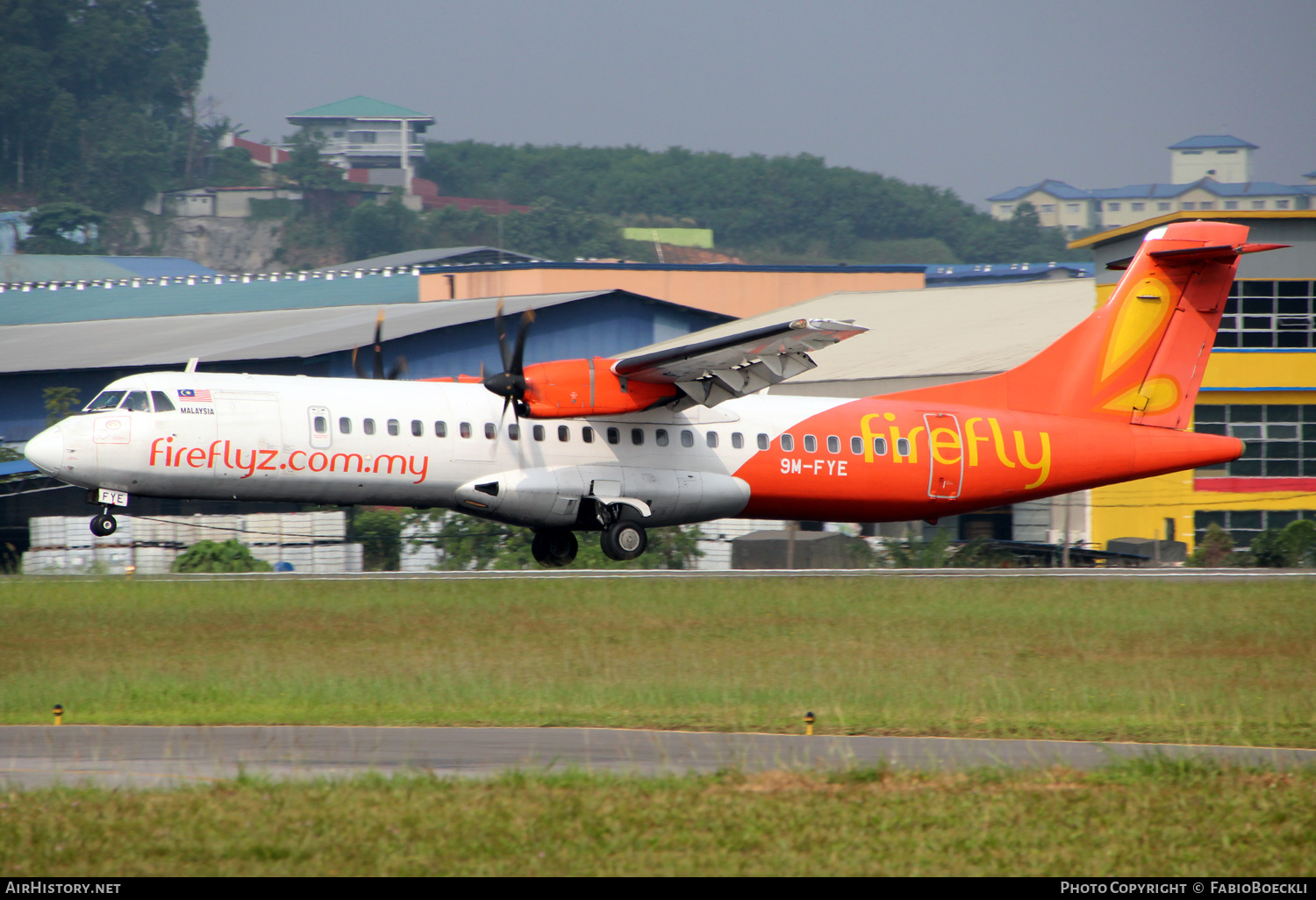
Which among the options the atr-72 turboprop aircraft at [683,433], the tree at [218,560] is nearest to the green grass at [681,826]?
the atr-72 turboprop aircraft at [683,433]

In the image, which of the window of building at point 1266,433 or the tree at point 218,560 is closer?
the tree at point 218,560

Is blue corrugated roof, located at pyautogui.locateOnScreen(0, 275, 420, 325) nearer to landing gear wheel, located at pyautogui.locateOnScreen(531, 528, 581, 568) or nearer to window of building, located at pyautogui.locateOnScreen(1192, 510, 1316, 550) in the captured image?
window of building, located at pyautogui.locateOnScreen(1192, 510, 1316, 550)

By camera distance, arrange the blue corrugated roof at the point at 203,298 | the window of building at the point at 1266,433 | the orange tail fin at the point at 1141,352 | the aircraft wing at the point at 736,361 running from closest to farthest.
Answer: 1. the aircraft wing at the point at 736,361
2. the orange tail fin at the point at 1141,352
3. the window of building at the point at 1266,433
4. the blue corrugated roof at the point at 203,298

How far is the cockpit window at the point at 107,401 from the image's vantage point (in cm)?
2222

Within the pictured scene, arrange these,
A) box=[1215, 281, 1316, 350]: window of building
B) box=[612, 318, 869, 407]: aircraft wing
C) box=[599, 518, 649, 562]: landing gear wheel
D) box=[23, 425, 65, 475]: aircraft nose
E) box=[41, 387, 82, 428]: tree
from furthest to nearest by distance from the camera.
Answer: box=[41, 387, 82, 428]: tree < box=[1215, 281, 1316, 350]: window of building < box=[599, 518, 649, 562]: landing gear wheel < box=[612, 318, 869, 407]: aircraft wing < box=[23, 425, 65, 475]: aircraft nose

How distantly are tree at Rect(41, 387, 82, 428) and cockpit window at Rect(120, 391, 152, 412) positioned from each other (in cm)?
2250

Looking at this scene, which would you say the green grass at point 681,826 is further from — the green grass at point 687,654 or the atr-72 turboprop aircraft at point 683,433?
the atr-72 turboprop aircraft at point 683,433

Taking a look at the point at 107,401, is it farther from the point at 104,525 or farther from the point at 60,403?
the point at 60,403

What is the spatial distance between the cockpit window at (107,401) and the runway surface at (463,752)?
1009 centimetres

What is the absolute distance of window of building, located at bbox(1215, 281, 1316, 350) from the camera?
37406 millimetres

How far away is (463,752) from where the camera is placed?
460 inches

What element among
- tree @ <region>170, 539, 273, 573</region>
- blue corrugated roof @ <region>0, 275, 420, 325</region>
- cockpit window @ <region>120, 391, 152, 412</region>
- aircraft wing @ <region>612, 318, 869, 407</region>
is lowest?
tree @ <region>170, 539, 273, 573</region>

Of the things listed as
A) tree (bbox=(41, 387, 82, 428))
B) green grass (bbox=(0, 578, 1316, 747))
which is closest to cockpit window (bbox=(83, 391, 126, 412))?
green grass (bbox=(0, 578, 1316, 747))

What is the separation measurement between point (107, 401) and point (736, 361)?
10224mm
